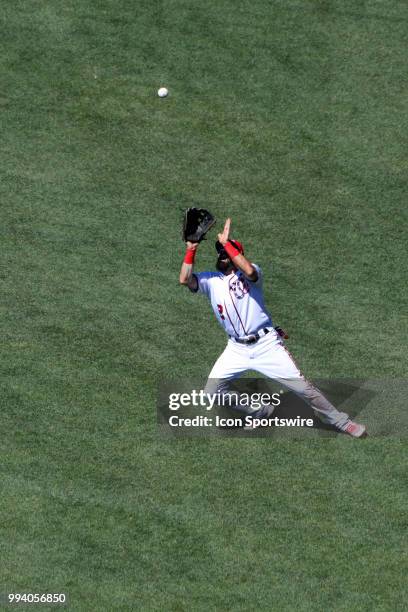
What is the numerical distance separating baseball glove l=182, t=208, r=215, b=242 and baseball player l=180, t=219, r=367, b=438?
0.28 ft

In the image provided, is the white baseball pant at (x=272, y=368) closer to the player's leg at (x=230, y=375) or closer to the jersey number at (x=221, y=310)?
the player's leg at (x=230, y=375)

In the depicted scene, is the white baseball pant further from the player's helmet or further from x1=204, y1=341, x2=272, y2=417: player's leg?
the player's helmet

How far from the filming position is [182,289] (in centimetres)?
1739

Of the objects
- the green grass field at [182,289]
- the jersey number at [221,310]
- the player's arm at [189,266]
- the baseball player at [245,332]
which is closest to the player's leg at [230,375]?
the baseball player at [245,332]

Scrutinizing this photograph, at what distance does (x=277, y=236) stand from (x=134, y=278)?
7.79ft

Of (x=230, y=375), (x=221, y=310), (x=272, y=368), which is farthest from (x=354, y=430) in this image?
(x=221, y=310)

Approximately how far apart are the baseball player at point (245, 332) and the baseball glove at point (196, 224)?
0.28 feet

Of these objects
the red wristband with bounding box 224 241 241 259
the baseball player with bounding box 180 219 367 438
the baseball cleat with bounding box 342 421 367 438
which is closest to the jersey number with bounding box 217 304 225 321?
the baseball player with bounding box 180 219 367 438

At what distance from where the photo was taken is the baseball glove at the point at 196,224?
47.1ft

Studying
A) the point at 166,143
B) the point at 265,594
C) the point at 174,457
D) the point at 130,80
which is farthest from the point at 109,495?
the point at 130,80

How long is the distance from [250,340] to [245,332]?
121mm

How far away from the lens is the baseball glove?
47.1 feet

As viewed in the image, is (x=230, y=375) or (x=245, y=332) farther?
(x=230, y=375)

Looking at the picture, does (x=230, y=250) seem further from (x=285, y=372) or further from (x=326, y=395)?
(x=326, y=395)
